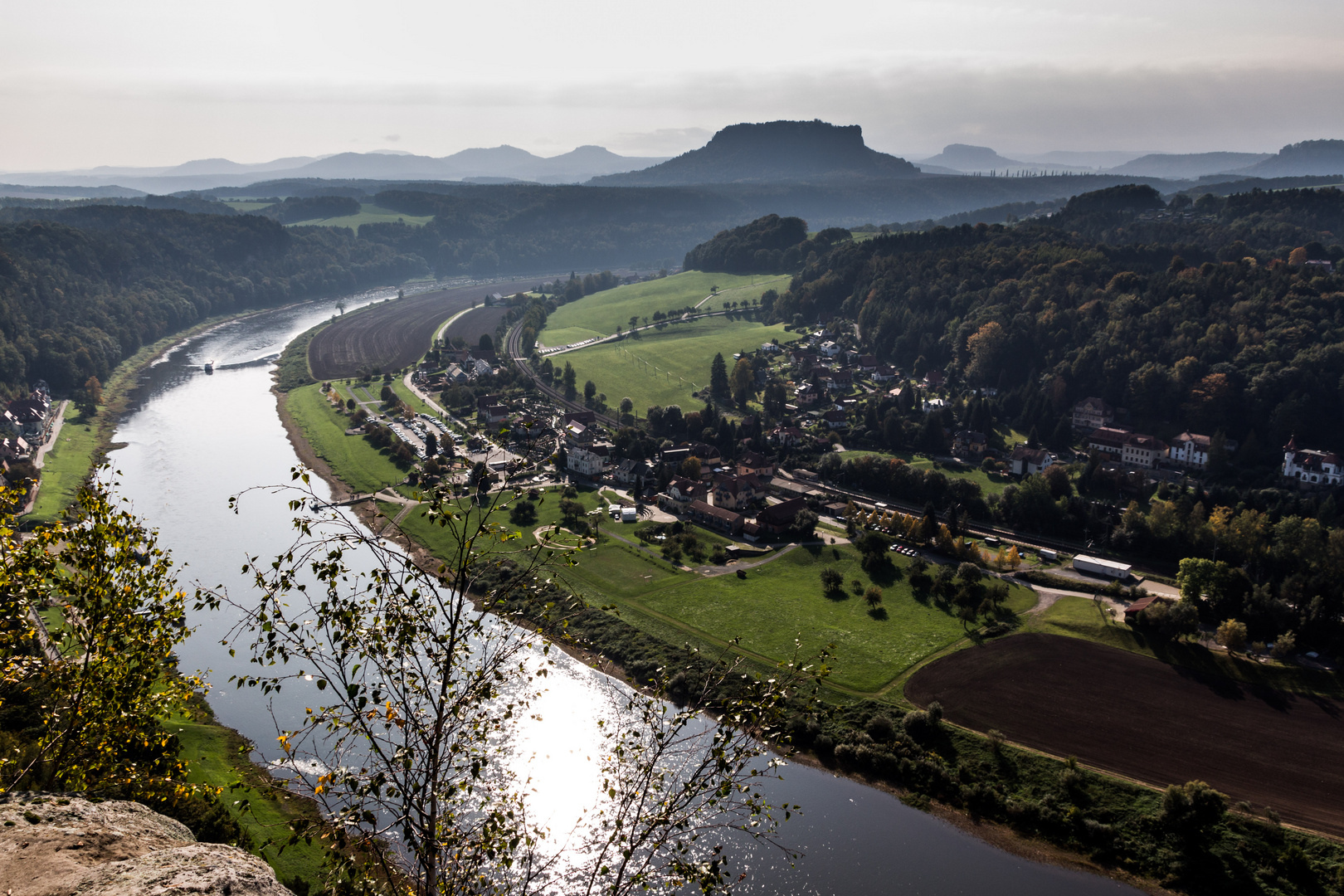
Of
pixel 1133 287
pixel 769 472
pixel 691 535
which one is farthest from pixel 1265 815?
pixel 1133 287

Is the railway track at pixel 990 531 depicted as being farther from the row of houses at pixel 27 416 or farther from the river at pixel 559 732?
the row of houses at pixel 27 416

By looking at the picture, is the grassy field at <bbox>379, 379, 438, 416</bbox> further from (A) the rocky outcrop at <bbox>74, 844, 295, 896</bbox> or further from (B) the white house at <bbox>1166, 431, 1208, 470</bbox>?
(A) the rocky outcrop at <bbox>74, 844, 295, 896</bbox>

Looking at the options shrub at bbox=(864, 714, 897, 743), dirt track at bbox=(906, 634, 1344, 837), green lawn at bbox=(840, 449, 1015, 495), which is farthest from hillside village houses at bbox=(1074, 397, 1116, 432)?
shrub at bbox=(864, 714, 897, 743)

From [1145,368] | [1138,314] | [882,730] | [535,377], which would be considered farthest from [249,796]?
[1138,314]

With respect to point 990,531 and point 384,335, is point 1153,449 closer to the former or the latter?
point 990,531

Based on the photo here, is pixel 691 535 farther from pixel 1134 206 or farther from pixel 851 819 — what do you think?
pixel 1134 206
